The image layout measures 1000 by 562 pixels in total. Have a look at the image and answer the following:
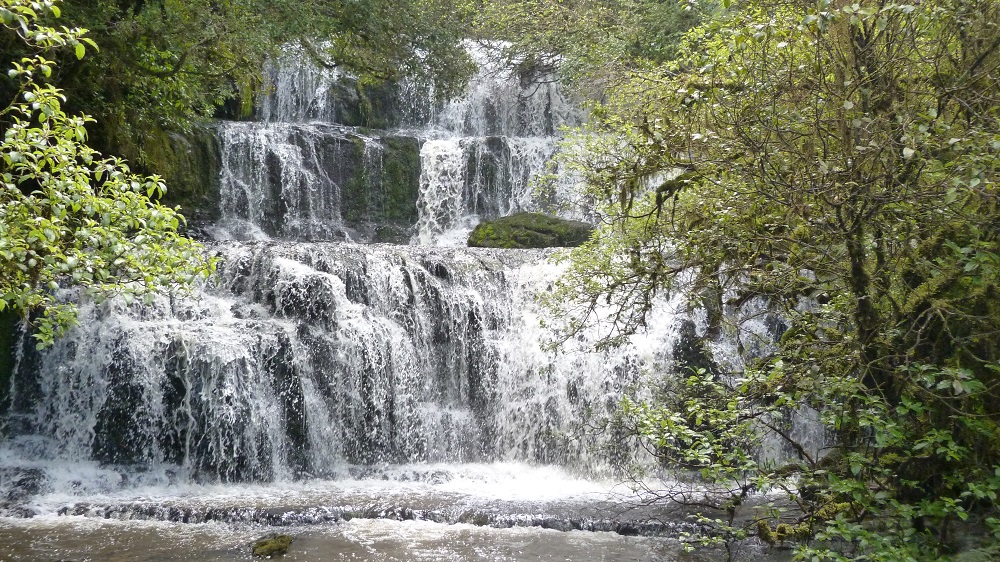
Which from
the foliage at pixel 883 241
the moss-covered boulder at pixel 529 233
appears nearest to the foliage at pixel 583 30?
the moss-covered boulder at pixel 529 233

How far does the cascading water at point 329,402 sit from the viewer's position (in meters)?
9.40

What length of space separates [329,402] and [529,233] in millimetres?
7026

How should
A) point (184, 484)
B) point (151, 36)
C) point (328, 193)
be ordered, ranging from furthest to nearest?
point (328, 193), point (151, 36), point (184, 484)

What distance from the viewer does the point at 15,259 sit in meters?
5.23

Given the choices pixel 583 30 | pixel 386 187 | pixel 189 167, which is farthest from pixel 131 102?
pixel 583 30

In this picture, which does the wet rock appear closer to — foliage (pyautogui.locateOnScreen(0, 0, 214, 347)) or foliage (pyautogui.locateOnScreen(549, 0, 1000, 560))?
foliage (pyautogui.locateOnScreen(0, 0, 214, 347))

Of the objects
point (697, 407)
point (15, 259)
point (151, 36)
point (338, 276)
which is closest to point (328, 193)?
point (338, 276)

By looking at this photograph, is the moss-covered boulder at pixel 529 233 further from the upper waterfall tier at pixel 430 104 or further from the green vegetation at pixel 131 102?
the upper waterfall tier at pixel 430 104

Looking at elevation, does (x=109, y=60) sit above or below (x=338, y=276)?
above

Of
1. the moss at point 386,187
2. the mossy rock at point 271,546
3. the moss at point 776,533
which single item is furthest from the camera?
the moss at point 386,187

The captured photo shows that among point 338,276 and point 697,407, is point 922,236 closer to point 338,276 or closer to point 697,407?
point 697,407

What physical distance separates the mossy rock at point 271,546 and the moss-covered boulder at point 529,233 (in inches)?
398

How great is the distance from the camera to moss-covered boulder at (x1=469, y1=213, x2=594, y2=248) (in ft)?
56.0

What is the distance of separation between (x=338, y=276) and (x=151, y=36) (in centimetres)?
446
